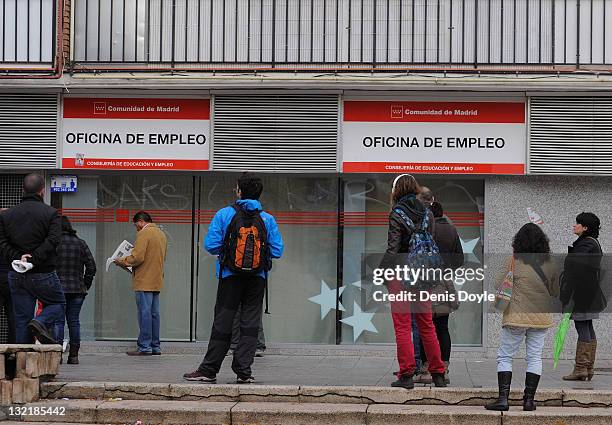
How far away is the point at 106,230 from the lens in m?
14.7

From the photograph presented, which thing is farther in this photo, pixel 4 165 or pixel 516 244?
pixel 4 165

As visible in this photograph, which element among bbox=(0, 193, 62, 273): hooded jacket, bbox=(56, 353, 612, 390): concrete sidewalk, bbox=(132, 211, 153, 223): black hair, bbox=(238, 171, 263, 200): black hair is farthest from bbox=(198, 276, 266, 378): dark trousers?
bbox=(132, 211, 153, 223): black hair

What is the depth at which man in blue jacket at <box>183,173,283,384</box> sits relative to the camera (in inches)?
390

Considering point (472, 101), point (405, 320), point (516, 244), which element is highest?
point (472, 101)

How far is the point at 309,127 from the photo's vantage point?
14102mm

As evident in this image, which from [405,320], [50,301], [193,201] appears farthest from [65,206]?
[405,320]

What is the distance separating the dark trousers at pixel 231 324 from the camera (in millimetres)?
9906

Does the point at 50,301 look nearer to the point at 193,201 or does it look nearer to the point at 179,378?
the point at 179,378

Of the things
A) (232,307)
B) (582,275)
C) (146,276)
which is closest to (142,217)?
(146,276)

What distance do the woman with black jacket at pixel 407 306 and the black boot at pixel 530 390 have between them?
89cm

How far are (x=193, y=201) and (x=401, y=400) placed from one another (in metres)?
6.01

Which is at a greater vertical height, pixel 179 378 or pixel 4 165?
pixel 4 165

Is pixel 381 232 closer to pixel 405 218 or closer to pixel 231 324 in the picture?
pixel 231 324

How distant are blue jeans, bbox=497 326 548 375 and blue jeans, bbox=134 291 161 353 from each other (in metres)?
5.95
